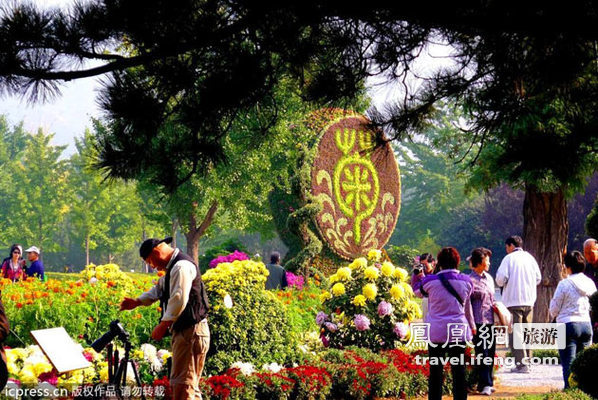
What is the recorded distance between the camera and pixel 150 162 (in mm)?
6059

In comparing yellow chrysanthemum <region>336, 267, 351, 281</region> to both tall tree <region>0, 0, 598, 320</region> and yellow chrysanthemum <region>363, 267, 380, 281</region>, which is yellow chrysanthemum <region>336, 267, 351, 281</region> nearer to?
yellow chrysanthemum <region>363, 267, 380, 281</region>

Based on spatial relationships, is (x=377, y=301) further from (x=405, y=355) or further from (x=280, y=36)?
(x=280, y=36)

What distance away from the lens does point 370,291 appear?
1037cm

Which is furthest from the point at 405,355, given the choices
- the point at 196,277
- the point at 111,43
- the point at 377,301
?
the point at 111,43

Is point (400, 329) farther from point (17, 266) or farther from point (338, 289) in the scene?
point (17, 266)

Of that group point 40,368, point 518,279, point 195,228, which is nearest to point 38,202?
point 195,228

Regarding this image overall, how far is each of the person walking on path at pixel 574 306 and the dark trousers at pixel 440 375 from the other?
6.01 feet

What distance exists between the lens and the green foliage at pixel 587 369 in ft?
24.9

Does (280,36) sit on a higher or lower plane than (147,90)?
higher

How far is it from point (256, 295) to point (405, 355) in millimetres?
2270

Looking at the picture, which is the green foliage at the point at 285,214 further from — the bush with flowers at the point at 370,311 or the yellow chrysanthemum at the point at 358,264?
the bush with flowers at the point at 370,311

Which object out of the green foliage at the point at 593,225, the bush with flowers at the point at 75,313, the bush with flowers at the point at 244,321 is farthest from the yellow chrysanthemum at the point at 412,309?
the bush with flowers at the point at 75,313

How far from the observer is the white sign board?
5656 millimetres

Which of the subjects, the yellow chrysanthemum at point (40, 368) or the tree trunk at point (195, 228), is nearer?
the yellow chrysanthemum at point (40, 368)
